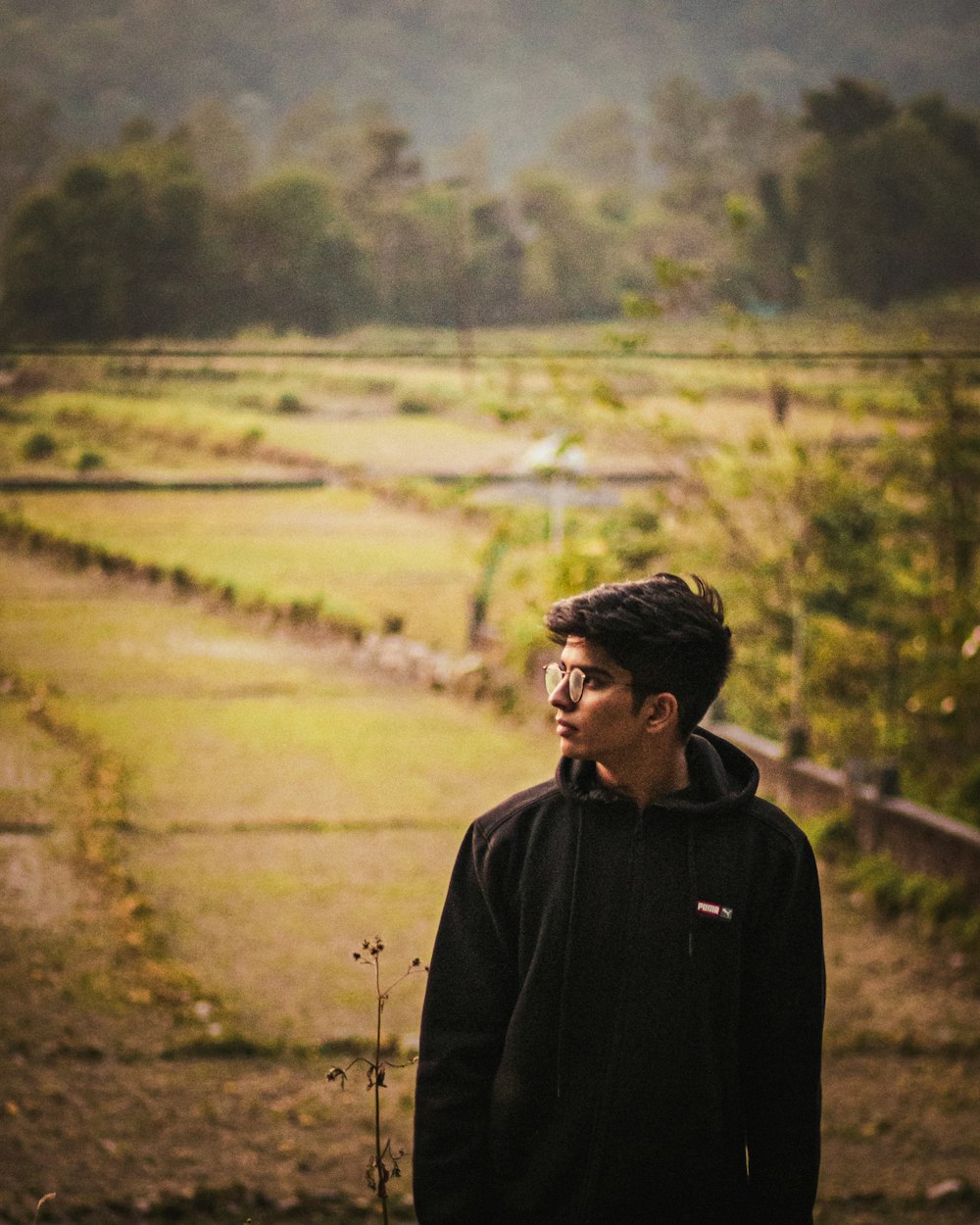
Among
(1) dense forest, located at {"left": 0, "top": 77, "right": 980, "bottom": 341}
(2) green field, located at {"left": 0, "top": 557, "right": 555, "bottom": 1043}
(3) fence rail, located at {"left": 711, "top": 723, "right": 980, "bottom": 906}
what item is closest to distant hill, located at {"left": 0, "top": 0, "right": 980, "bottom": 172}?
(1) dense forest, located at {"left": 0, "top": 77, "right": 980, "bottom": 341}

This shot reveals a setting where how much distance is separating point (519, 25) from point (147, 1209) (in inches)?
242

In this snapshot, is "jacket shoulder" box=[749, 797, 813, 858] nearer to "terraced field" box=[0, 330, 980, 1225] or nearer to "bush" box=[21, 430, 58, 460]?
"terraced field" box=[0, 330, 980, 1225]

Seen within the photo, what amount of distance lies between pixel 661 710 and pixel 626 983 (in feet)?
0.79

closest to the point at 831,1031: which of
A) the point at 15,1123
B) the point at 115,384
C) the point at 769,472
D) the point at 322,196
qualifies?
the point at 15,1123

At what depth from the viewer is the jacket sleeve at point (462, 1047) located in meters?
1.20

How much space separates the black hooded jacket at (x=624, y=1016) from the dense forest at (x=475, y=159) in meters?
4.74

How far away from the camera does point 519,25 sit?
727 cm

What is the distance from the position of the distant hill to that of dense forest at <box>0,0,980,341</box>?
1 centimetres

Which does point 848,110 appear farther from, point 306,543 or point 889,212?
point 306,543

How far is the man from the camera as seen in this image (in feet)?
3.87

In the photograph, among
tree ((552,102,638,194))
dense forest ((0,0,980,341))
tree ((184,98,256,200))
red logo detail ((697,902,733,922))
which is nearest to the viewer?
red logo detail ((697,902,733,922))

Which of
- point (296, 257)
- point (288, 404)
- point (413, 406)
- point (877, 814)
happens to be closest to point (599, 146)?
point (413, 406)

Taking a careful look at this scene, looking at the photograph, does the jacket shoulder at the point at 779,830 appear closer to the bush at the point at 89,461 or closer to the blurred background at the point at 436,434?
the blurred background at the point at 436,434

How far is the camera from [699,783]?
123 centimetres
